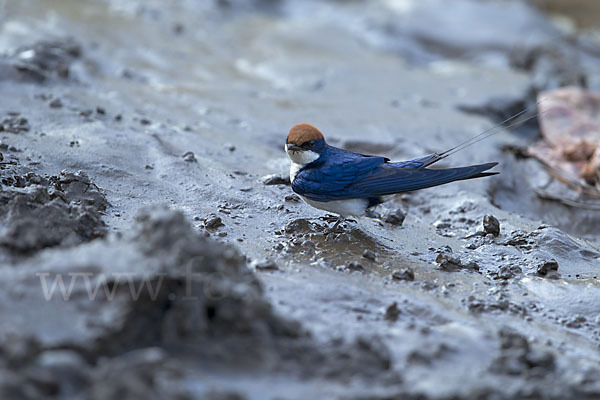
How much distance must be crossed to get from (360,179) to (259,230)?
2.26 ft

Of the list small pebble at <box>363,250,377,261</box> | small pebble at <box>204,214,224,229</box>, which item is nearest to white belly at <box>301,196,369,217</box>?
small pebble at <box>363,250,377,261</box>

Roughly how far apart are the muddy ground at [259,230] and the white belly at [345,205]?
0.46 ft

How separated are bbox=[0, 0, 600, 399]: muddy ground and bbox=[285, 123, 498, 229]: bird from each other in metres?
0.20

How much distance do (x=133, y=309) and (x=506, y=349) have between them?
1435mm

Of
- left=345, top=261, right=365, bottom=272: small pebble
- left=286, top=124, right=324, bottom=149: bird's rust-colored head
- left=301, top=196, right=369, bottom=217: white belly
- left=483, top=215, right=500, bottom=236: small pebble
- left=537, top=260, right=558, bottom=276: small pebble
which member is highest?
left=286, top=124, right=324, bottom=149: bird's rust-colored head

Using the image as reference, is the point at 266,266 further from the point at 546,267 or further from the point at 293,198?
the point at 546,267

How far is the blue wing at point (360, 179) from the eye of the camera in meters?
3.85

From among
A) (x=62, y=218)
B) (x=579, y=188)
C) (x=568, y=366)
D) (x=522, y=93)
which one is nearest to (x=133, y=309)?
(x=62, y=218)

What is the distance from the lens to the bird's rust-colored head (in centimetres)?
392

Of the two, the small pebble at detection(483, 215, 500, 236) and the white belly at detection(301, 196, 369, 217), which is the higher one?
the white belly at detection(301, 196, 369, 217)

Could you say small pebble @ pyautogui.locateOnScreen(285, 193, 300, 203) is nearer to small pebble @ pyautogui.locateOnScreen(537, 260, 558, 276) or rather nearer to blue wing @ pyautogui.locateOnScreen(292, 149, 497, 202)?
blue wing @ pyautogui.locateOnScreen(292, 149, 497, 202)

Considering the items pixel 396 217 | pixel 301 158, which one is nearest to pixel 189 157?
pixel 301 158

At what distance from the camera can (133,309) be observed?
232 cm

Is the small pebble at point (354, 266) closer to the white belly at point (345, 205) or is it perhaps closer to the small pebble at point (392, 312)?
the small pebble at point (392, 312)
